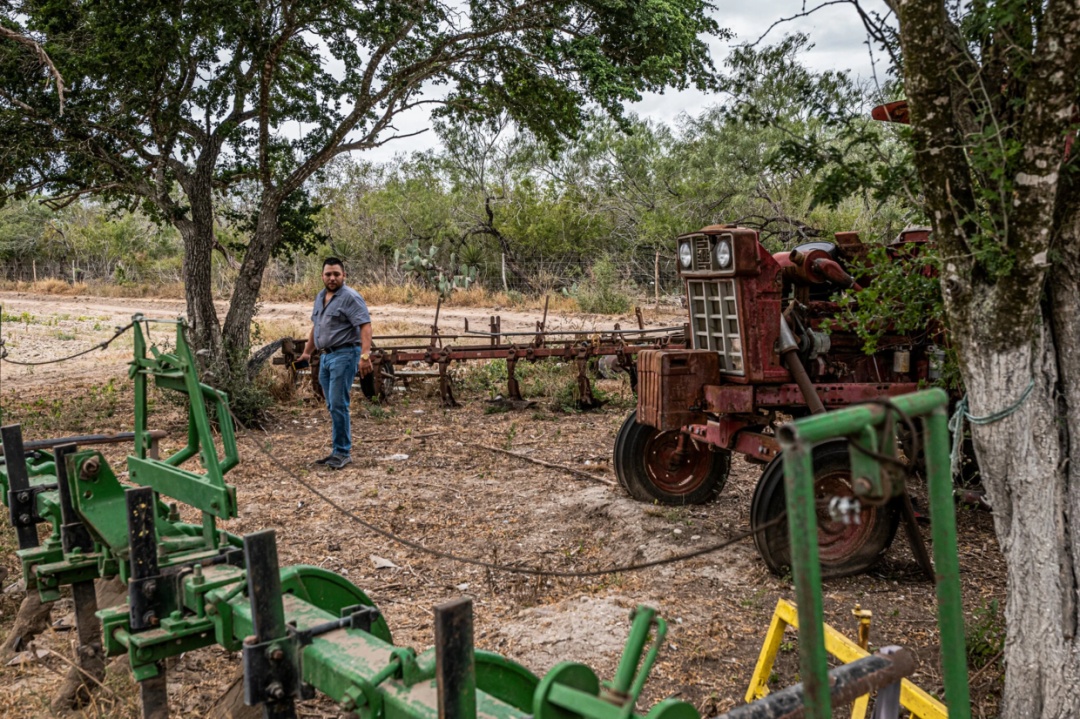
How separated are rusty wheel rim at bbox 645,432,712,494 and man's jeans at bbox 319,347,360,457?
3052 millimetres

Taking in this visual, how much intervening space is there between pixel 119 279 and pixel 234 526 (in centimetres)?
3497

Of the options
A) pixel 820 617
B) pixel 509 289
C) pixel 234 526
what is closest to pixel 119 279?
pixel 509 289

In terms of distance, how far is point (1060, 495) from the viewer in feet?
10.5

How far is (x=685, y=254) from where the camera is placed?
18.4 feet

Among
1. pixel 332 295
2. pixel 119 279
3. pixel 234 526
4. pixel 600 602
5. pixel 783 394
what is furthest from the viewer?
pixel 119 279

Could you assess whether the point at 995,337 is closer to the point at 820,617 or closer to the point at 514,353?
the point at 820,617

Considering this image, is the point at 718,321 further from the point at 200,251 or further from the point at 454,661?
the point at 200,251

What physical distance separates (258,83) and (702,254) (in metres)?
7.11

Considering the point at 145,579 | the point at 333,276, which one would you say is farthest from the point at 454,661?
the point at 333,276

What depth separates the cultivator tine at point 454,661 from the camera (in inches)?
76.3

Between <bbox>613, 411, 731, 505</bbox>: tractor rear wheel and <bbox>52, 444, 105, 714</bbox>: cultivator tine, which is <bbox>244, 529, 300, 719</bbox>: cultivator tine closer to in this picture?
<bbox>52, 444, 105, 714</bbox>: cultivator tine

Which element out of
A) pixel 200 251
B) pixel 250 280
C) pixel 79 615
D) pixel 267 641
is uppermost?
pixel 200 251

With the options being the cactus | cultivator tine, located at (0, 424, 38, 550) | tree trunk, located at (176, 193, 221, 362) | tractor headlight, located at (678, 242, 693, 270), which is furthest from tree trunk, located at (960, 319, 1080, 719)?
the cactus

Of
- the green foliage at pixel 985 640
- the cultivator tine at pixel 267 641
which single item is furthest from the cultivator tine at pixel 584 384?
the cultivator tine at pixel 267 641
